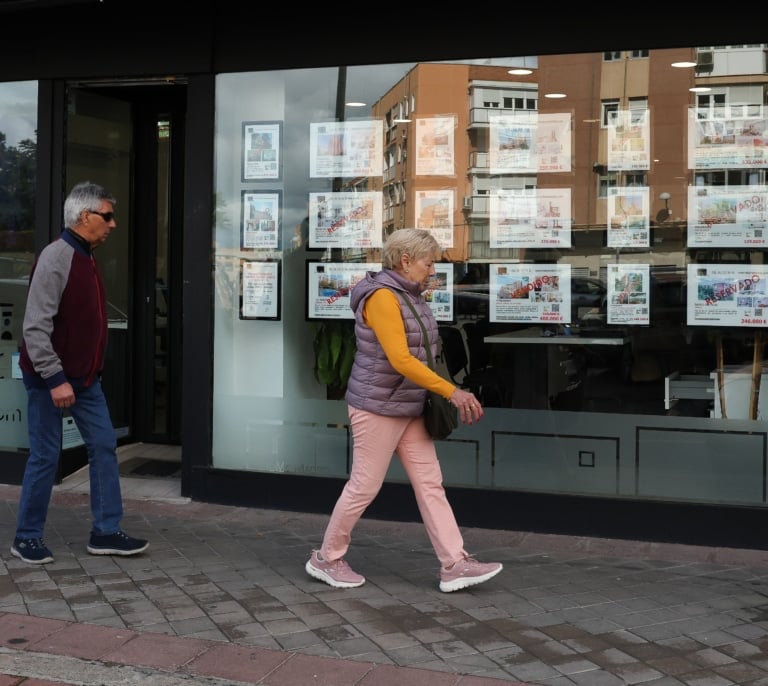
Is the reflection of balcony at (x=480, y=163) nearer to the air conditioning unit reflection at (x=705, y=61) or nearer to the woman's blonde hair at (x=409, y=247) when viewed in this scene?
the air conditioning unit reflection at (x=705, y=61)

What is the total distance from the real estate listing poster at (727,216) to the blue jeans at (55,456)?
3.51 metres

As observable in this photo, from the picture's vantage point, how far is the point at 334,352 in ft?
22.9

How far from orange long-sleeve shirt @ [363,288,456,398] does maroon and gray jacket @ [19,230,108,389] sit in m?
1.54

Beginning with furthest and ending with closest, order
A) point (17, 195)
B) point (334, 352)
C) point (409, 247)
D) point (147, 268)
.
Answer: point (147, 268) → point (17, 195) → point (334, 352) → point (409, 247)

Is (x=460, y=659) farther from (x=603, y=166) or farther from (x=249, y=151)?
(x=249, y=151)

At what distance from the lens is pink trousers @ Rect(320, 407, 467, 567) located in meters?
5.03

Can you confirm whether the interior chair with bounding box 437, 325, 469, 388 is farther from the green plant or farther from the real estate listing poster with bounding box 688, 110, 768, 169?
the real estate listing poster with bounding box 688, 110, 768, 169

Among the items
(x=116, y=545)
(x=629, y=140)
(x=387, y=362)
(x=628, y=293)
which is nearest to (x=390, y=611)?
(x=387, y=362)

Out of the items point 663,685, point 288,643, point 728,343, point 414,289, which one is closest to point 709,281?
point 728,343

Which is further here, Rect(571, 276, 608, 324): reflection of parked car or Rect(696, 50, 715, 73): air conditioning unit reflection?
Rect(571, 276, 608, 324): reflection of parked car

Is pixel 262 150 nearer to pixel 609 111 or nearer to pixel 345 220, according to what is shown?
pixel 345 220

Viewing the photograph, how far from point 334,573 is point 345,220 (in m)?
2.58

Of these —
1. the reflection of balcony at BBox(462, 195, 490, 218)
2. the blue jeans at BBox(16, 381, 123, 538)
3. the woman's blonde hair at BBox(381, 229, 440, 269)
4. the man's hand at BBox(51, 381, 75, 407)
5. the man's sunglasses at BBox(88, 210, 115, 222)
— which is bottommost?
the blue jeans at BBox(16, 381, 123, 538)

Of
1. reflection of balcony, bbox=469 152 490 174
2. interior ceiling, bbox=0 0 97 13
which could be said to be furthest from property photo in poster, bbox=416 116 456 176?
Result: interior ceiling, bbox=0 0 97 13
